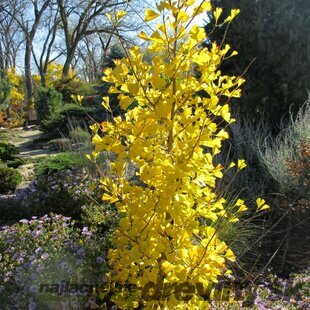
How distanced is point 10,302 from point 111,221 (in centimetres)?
123

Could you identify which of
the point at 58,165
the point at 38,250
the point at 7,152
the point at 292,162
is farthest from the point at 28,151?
the point at 38,250

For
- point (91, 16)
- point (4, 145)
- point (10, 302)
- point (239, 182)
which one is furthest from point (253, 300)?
point (91, 16)

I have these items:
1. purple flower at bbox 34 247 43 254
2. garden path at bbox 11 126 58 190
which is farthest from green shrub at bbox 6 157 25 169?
purple flower at bbox 34 247 43 254

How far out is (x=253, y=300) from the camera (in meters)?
2.64

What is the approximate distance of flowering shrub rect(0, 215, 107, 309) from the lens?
2146 millimetres

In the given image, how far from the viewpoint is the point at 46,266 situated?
227cm

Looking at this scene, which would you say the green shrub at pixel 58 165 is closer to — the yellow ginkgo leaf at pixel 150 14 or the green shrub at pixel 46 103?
the yellow ginkgo leaf at pixel 150 14

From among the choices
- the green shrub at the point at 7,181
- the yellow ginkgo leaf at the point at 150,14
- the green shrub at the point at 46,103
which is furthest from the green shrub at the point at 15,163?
the yellow ginkgo leaf at the point at 150,14

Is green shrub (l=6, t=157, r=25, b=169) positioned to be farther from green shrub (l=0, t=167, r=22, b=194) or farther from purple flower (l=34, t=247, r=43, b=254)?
purple flower (l=34, t=247, r=43, b=254)

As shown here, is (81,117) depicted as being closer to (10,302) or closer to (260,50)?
(260,50)

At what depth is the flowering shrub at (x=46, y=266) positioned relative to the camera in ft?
7.04

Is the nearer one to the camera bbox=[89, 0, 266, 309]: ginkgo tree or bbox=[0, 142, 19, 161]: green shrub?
bbox=[89, 0, 266, 309]: ginkgo tree

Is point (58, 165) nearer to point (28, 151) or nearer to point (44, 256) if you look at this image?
point (44, 256)

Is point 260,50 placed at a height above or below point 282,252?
above
